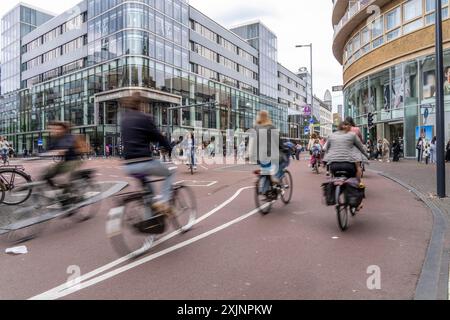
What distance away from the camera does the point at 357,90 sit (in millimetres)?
32281

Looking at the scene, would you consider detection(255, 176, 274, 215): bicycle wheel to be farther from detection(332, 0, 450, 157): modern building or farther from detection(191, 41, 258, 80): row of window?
detection(191, 41, 258, 80): row of window

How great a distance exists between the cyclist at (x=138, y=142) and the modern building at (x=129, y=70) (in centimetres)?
3133

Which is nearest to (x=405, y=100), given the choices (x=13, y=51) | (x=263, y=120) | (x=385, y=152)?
(x=385, y=152)

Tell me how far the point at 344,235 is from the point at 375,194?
464cm

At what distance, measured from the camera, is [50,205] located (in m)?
6.47

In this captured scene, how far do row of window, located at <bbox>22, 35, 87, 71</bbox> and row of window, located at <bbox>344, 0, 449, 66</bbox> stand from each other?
37.3 meters

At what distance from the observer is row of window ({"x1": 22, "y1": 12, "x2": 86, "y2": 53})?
51.9m

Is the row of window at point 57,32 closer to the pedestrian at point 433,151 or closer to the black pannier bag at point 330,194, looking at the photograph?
the pedestrian at point 433,151

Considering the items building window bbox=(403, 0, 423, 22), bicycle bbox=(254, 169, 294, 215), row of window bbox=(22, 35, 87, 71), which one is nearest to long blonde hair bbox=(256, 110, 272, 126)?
bicycle bbox=(254, 169, 294, 215)

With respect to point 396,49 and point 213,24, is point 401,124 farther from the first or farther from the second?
point 213,24

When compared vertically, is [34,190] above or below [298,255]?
above

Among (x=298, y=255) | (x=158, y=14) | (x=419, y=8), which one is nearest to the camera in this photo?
(x=298, y=255)
